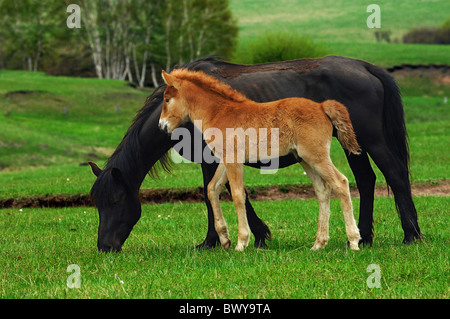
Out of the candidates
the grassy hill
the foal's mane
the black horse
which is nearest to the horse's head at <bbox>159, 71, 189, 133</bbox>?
the foal's mane

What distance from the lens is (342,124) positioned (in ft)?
24.5

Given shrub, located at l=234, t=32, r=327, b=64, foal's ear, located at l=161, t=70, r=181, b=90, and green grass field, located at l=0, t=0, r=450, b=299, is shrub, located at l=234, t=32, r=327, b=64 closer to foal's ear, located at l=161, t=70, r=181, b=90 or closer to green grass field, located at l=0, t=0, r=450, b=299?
green grass field, located at l=0, t=0, r=450, b=299

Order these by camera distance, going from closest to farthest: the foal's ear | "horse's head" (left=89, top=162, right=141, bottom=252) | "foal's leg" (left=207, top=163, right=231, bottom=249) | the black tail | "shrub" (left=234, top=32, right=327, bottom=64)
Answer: the foal's ear
"foal's leg" (left=207, top=163, right=231, bottom=249)
"horse's head" (left=89, top=162, right=141, bottom=252)
the black tail
"shrub" (left=234, top=32, right=327, bottom=64)

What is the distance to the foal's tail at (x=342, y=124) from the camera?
24.5 feet

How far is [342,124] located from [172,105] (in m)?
2.14

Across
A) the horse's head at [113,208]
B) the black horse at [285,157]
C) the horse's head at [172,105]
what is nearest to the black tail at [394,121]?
the black horse at [285,157]

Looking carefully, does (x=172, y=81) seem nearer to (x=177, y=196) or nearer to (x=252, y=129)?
(x=252, y=129)

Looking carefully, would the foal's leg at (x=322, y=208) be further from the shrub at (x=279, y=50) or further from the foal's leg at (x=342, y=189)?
the shrub at (x=279, y=50)

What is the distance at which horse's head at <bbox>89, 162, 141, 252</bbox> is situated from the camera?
8.25 meters

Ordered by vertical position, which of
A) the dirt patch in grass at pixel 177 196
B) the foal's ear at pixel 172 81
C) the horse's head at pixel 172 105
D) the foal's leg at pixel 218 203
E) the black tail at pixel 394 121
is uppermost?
the foal's ear at pixel 172 81

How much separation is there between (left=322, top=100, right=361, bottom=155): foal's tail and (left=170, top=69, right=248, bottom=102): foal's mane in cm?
109

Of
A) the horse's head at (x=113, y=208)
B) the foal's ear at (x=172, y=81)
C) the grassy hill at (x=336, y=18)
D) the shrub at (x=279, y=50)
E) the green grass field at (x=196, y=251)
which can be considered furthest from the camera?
the grassy hill at (x=336, y=18)

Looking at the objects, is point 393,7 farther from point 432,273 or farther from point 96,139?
point 432,273
